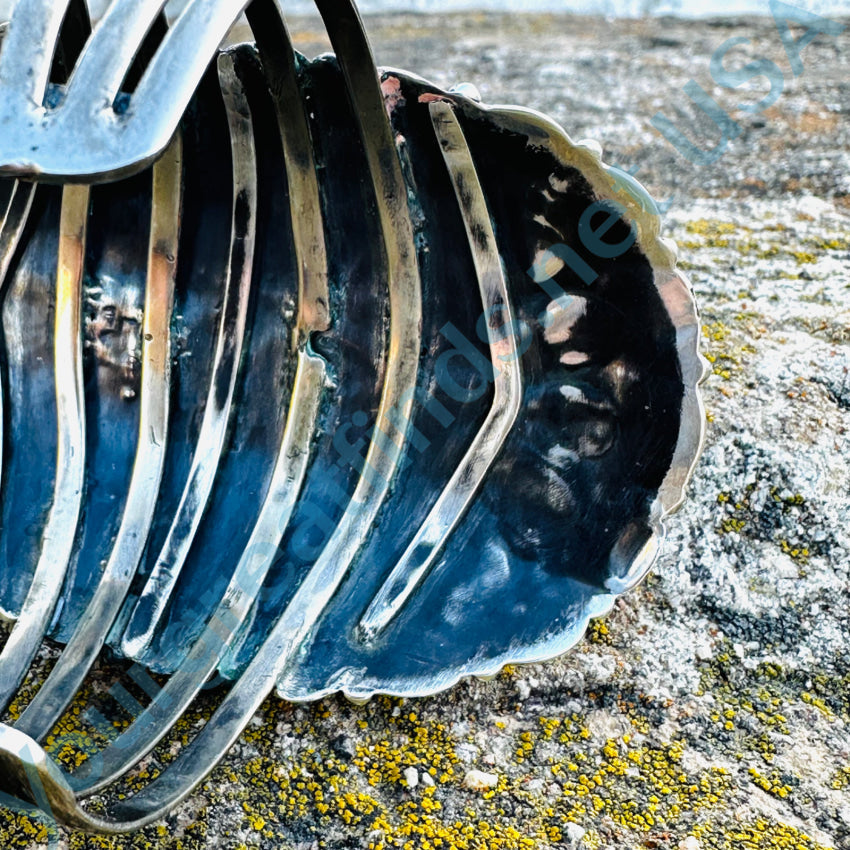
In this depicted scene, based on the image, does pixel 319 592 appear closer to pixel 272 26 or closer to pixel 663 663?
pixel 663 663

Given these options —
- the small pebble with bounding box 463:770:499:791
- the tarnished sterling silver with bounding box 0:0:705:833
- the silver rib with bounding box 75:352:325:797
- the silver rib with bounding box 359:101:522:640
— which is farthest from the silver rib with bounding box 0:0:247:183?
the small pebble with bounding box 463:770:499:791

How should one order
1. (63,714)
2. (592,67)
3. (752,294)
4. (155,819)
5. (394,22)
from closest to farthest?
1. (155,819)
2. (63,714)
3. (752,294)
4. (592,67)
5. (394,22)

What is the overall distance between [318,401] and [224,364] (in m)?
0.13

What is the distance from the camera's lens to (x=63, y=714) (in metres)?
1.00

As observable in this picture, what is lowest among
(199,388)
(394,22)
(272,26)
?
(394,22)

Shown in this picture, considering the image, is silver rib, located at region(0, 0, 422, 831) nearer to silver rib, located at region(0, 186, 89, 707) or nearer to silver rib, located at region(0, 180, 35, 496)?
silver rib, located at region(0, 186, 89, 707)

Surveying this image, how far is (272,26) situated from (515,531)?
0.63m

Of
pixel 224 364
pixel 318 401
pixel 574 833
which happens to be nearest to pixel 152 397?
pixel 224 364

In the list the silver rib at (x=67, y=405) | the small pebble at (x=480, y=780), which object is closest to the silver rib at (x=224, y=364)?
the silver rib at (x=67, y=405)

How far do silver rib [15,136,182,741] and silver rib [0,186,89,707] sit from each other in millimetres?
58

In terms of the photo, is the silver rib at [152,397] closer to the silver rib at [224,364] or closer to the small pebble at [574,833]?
the silver rib at [224,364]

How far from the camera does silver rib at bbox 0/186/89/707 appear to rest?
3.72 ft

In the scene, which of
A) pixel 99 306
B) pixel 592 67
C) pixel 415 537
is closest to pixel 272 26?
pixel 99 306

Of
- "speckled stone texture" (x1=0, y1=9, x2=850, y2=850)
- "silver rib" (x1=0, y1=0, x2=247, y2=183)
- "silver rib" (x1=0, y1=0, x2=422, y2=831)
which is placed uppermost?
"silver rib" (x1=0, y1=0, x2=247, y2=183)
